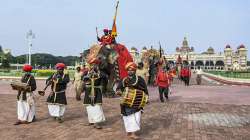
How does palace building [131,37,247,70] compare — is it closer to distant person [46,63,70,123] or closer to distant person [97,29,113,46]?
distant person [97,29,113,46]

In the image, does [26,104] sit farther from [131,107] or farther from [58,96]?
[131,107]

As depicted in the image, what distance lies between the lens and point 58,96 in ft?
27.8

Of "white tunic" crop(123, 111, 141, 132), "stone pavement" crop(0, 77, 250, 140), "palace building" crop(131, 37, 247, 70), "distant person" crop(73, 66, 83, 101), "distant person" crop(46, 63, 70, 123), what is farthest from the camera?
"palace building" crop(131, 37, 247, 70)

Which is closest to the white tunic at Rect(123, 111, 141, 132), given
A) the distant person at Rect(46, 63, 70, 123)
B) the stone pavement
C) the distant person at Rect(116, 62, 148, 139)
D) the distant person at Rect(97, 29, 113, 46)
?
the distant person at Rect(116, 62, 148, 139)

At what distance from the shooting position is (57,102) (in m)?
8.43

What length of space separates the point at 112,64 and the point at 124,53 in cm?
65

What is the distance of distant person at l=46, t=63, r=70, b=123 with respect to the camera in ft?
27.7

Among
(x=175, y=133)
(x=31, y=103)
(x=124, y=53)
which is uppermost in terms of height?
(x=124, y=53)

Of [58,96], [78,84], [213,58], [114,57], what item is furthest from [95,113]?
[213,58]

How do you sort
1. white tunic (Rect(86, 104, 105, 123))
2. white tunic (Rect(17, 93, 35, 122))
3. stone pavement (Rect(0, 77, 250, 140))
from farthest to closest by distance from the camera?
white tunic (Rect(17, 93, 35, 122)), white tunic (Rect(86, 104, 105, 123)), stone pavement (Rect(0, 77, 250, 140))

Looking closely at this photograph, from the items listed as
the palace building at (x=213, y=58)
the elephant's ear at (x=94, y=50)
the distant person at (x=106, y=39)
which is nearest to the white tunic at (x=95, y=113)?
the elephant's ear at (x=94, y=50)

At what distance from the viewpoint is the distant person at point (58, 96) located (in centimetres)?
846

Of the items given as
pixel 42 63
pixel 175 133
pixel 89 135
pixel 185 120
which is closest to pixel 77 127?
pixel 89 135

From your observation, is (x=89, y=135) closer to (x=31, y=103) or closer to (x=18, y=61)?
(x=31, y=103)
